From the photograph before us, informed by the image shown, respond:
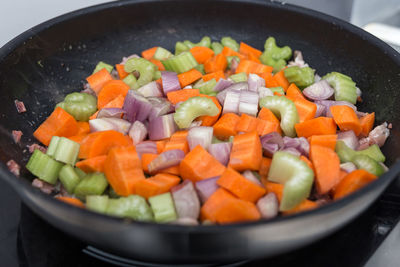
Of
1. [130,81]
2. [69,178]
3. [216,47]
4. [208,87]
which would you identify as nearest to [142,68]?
[130,81]

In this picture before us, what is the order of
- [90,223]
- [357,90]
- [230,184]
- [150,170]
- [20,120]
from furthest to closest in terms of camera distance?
[357,90], [20,120], [150,170], [230,184], [90,223]

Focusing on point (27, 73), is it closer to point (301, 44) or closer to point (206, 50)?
point (206, 50)

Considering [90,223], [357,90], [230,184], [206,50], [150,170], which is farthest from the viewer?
[206,50]

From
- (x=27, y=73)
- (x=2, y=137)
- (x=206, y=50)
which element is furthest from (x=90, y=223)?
(x=206, y=50)

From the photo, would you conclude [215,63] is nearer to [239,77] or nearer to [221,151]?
[239,77]

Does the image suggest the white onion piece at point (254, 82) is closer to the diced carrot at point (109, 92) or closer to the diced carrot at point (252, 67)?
the diced carrot at point (252, 67)

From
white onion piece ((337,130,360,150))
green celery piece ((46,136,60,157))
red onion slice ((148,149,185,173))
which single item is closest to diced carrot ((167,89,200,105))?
red onion slice ((148,149,185,173))
